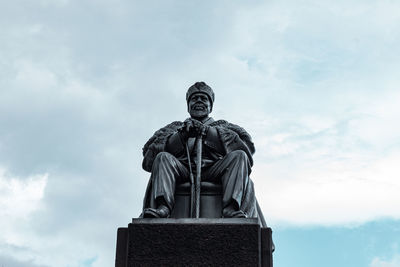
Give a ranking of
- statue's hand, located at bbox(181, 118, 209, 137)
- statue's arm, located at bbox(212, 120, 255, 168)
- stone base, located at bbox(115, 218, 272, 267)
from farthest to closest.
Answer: statue's arm, located at bbox(212, 120, 255, 168) → statue's hand, located at bbox(181, 118, 209, 137) → stone base, located at bbox(115, 218, 272, 267)

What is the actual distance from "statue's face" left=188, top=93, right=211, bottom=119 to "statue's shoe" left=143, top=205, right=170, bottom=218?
216 cm

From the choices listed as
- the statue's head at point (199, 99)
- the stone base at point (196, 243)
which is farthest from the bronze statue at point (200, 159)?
the stone base at point (196, 243)

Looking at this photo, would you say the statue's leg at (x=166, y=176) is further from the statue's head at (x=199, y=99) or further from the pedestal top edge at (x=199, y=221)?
the statue's head at (x=199, y=99)

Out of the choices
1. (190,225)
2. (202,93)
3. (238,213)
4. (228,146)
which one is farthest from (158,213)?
(202,93)

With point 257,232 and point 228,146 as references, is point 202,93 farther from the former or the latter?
point 257,232

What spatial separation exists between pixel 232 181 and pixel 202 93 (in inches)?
81.9

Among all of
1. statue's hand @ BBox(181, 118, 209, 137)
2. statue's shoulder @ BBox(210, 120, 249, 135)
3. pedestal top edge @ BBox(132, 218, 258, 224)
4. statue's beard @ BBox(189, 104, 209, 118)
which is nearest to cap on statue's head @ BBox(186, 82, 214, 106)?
statue's beard @ BBox(189, 104, 209, 118)

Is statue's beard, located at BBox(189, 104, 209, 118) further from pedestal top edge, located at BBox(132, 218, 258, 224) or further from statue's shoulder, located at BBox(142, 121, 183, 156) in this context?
pedestal top edge, located at BBox(132, 218, 258, 224)

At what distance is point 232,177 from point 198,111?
180cm

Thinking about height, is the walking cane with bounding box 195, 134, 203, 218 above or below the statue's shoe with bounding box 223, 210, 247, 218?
above

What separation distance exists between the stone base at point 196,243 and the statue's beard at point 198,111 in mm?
2444

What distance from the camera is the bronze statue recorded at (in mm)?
8945

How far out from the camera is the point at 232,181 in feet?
29.8

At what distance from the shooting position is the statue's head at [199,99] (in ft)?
34.7
